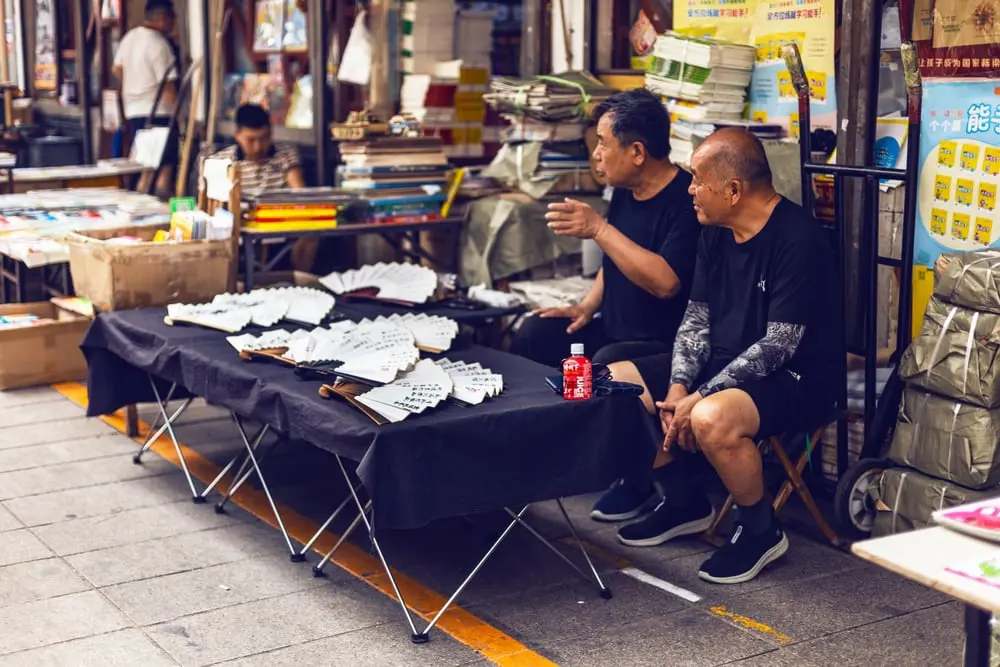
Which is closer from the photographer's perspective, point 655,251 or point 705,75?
point 655,251

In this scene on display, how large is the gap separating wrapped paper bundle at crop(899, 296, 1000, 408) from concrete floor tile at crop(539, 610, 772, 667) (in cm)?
110

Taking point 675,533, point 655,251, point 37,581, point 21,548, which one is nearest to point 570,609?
point 675,533

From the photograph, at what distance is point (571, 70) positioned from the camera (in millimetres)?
7227

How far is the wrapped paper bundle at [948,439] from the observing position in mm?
4508

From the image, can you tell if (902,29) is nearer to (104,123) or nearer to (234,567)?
(234,567)

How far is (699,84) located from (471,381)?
1.95 meters

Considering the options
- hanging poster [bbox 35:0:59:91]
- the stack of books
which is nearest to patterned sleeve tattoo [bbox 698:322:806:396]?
the stack of books

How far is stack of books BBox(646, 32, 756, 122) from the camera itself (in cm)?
577

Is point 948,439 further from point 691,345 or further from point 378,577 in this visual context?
point 378,577

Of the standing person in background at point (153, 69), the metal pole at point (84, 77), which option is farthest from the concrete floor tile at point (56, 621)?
the metal pole at point (84, 77)

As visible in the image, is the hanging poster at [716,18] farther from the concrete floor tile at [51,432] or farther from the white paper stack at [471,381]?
the concrete floor tile at [51,432]

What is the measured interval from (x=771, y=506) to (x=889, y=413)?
21.5 inches

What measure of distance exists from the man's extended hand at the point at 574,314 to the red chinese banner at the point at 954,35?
1648 mm

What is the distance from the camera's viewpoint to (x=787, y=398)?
4.74m
